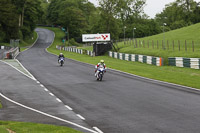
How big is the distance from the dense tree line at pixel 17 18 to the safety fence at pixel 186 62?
72.8 meters

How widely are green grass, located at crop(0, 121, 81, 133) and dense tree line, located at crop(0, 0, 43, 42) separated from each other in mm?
92504

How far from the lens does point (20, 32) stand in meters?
113

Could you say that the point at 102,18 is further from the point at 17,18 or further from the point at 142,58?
the point at 142,58

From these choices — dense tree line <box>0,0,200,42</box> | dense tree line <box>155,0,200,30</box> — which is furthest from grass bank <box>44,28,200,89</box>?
dense tree line <box>155,0,200,30</box>

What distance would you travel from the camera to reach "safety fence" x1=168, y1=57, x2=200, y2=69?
32200 mm

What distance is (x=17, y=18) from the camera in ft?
360

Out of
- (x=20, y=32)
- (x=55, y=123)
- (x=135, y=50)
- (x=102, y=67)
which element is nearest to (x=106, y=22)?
(x=20, y=32)

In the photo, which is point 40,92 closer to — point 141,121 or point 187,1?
point 141,121

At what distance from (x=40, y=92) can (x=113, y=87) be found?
4.51 m

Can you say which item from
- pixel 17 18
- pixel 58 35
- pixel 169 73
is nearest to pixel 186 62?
pixel 169 73

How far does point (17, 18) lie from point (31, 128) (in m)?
103

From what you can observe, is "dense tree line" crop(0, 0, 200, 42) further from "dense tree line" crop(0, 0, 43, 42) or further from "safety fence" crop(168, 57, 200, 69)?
"safety fence" crop(168, 57, 200, 69)

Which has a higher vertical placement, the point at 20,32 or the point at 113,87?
the point at 20,32

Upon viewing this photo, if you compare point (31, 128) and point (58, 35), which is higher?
point (58, 35)
